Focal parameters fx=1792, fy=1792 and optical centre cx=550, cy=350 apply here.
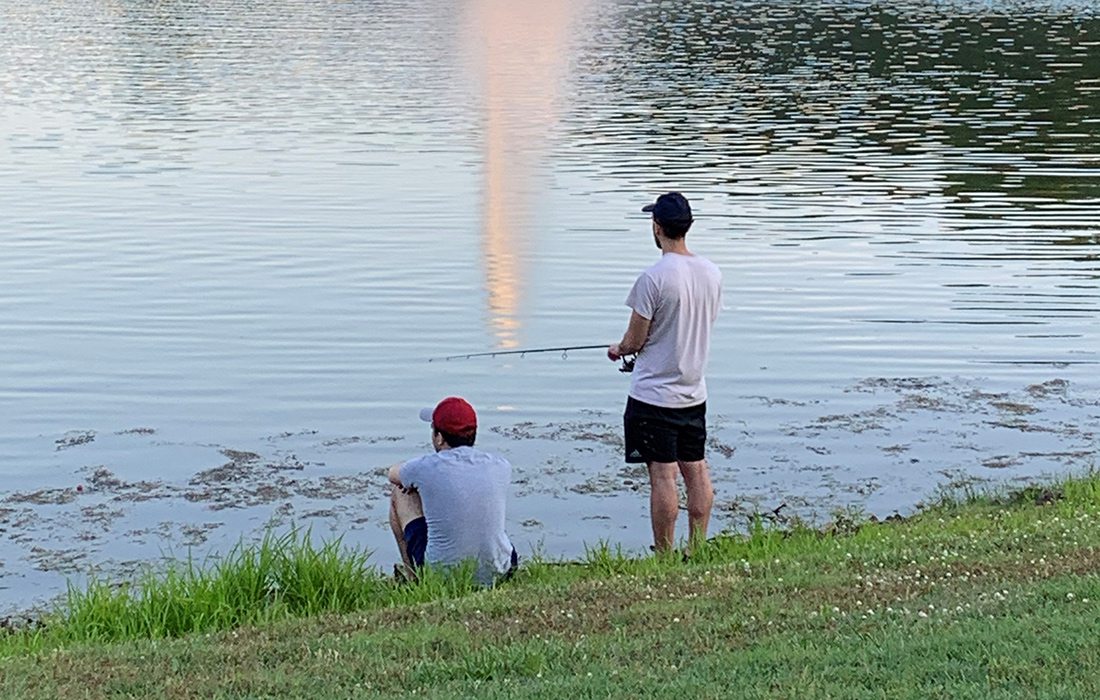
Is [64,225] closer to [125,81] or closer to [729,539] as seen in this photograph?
[729,539]

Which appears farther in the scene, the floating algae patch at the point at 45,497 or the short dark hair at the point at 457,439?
the floating algae patch at the point at 45,497

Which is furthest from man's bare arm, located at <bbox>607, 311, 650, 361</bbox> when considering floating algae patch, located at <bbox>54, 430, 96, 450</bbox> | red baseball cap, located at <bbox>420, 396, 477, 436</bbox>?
floating algae patch, located at <bbox>54, 430, 96, 450</bbox>

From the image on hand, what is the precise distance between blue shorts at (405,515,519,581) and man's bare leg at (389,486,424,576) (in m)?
0.03

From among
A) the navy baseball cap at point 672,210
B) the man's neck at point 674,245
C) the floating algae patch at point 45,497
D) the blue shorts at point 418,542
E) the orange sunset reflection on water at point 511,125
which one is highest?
the navy baseball cap at point 672,210

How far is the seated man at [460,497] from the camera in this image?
8.55m

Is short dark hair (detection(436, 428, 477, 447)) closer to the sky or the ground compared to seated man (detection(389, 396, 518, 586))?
closer to the sky

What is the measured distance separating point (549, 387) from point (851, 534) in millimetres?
4899

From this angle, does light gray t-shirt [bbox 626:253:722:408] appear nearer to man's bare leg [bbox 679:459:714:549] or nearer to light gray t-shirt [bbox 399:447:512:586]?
man's bare leg [bbox 679:459:714:549]

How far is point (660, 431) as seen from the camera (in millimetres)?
8914

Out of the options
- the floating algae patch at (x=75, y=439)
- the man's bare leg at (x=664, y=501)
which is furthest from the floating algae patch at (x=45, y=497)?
the man's bare leg at (x=664, y=501)

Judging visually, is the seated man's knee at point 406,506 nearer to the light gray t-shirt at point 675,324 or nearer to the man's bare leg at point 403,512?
the man's bare leg at point 403,512

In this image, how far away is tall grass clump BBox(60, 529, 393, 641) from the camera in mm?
7887

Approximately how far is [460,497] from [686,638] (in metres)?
2.15

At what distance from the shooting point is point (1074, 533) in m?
8.32
